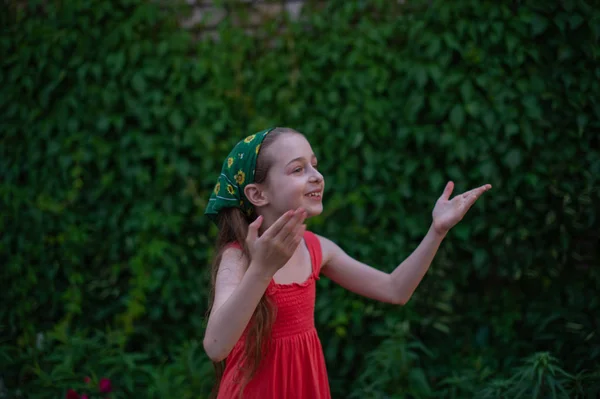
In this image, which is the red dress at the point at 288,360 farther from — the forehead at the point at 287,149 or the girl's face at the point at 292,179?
the forehead at the point at 287,149

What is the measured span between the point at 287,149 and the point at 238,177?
0.20 meters

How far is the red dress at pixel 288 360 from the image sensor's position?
206 cm

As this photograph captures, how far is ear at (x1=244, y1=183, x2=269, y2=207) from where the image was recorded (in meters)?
2.06

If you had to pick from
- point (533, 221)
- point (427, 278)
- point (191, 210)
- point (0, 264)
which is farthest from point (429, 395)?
point (0, 264)

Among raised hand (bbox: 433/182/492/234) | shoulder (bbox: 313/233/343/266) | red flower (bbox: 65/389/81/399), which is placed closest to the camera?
raised hand (bbox: 433/182/492/234)

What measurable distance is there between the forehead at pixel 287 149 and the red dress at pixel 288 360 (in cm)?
41

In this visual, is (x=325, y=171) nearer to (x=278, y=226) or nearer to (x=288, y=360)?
(x=288, y=360)

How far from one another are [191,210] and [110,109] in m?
0.81

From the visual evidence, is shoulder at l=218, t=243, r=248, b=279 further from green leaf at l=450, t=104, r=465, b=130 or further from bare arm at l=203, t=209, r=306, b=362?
green leaf at l=450, t=104, r=465, b=130

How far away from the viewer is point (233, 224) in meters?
2.13

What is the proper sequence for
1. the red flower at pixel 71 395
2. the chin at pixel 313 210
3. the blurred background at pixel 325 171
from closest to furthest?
the chin at pixel 313 210 < the red flower at pixel 71 395 < the blurred background at pixel 325 171

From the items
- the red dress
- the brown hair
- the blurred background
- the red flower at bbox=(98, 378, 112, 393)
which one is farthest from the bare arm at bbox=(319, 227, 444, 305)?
the red flower at bbox=(98, 378, 112, 393)

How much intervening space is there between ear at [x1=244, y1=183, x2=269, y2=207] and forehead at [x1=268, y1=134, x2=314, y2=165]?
0.11 meters

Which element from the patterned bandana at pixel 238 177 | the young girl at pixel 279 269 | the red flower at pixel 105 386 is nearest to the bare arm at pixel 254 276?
the young girl at pixel 279 269
